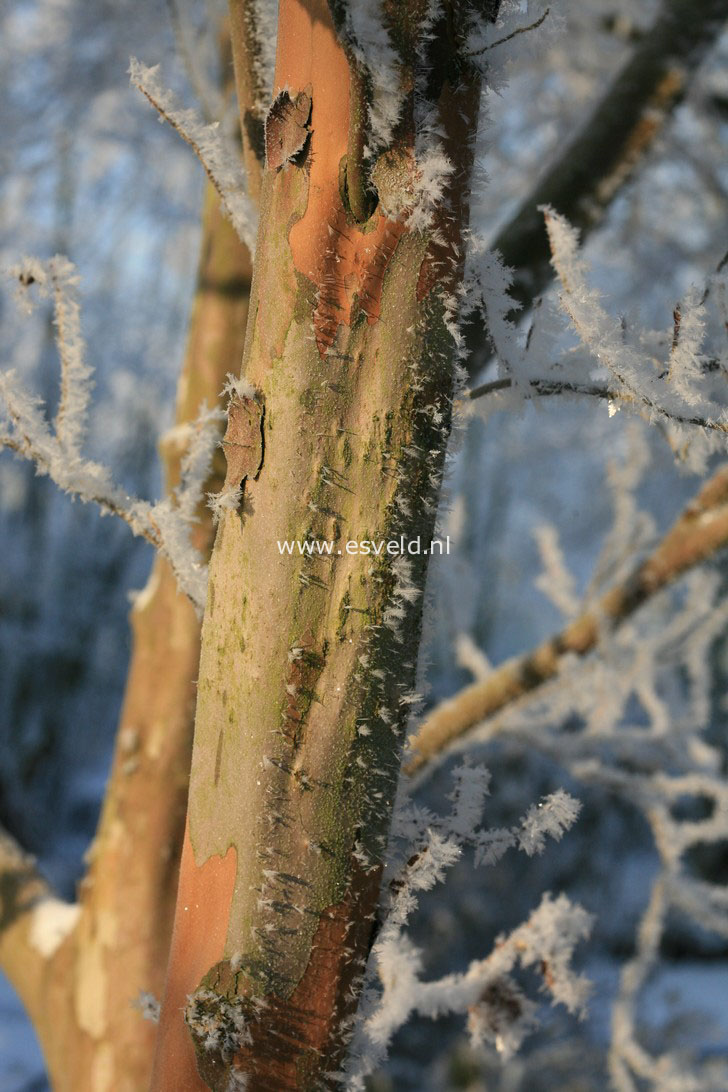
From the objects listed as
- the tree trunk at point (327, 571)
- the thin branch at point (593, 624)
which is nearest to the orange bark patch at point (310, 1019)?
the tree trunk at point (327, 571)

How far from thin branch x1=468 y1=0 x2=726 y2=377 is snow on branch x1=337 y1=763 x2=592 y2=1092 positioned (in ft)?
2.86

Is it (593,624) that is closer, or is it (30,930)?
(30,930)

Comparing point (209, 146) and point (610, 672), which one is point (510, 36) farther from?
point (610, 672)

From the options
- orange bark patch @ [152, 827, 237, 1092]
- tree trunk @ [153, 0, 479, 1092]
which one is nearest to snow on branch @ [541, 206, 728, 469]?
tree trunk @ [153, 0, 479, 1092]

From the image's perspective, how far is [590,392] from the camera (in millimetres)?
661

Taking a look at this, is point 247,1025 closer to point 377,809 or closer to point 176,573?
point 377,809

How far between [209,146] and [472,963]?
36.3 inches

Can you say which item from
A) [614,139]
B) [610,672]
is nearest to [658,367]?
[614,139]

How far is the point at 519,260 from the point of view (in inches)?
54.4

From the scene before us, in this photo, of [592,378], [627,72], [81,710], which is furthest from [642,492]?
[592,378]

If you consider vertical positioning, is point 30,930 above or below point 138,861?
below

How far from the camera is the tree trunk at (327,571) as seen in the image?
1.88 ft

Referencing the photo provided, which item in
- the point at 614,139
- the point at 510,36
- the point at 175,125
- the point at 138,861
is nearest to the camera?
the point at 510,36

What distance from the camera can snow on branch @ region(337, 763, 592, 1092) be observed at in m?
0.62
